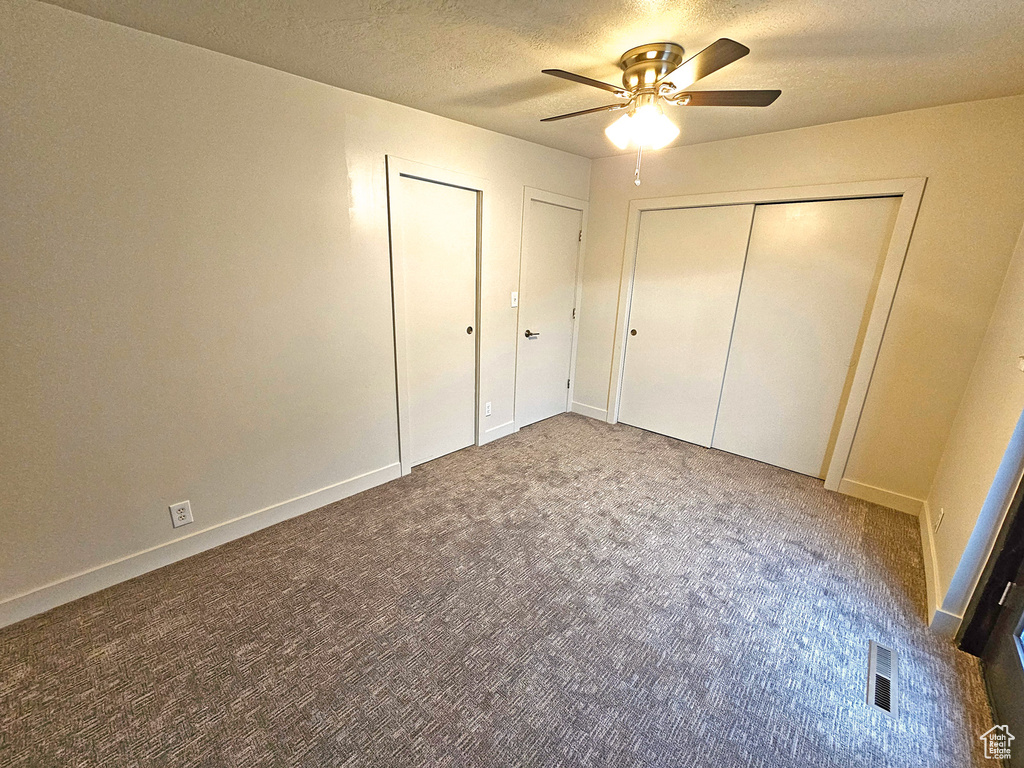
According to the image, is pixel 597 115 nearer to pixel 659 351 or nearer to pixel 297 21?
pixel 297 21

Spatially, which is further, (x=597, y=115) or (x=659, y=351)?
(x=659, y=351)

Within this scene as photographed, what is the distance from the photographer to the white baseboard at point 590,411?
394cm

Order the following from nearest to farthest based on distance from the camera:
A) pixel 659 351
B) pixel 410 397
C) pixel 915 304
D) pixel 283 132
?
1. pixel 283 132
2. pixel 915 304
3. pixel 410 397
4. pixel 659 351

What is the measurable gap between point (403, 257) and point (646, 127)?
4.97 feet

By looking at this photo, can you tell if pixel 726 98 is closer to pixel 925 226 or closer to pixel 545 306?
pixel 925 226

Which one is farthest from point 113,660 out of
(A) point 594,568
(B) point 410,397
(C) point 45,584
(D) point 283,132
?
(D) point 283,132

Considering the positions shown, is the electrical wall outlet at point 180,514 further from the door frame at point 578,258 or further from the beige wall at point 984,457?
the beige wall at point 984,457

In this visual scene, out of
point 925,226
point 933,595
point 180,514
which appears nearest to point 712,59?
point 925,226

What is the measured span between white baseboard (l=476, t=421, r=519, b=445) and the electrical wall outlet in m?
1.90

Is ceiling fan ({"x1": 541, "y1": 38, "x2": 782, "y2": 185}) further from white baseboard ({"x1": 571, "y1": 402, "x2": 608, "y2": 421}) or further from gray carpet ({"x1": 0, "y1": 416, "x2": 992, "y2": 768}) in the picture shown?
white baseboard ({"x1": 571, "y1": 402, "x2": 608, "y2": 421})

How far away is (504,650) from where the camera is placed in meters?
1.58

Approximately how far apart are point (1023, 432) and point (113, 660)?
3456mm

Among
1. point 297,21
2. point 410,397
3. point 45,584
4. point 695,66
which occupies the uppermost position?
point 297,21

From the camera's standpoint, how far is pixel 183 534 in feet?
6.56
